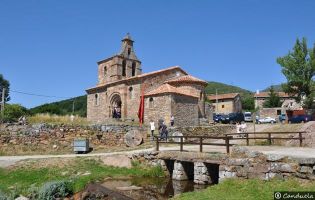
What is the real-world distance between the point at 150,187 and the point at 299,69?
106ft

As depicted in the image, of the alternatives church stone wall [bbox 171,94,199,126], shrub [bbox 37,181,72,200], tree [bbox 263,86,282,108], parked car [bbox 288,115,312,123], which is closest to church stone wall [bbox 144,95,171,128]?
church stone wall [bbox 171,94,199,126]

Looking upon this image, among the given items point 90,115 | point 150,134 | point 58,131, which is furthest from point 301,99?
point 58,131

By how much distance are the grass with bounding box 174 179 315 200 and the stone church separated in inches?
788

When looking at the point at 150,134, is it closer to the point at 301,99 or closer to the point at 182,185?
the point at 182,185

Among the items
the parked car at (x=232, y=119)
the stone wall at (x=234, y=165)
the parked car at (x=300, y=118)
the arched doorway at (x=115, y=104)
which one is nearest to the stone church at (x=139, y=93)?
the arched doorway at (x=115, y=104)

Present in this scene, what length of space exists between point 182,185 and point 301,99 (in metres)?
30.5

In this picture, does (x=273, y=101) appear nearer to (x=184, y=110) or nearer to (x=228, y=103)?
(x=228, y=103)

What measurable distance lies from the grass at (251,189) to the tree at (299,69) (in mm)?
31769

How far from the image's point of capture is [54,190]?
→ 1323 centimetres

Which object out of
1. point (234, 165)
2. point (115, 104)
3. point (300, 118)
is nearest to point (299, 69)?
point (300, 118)

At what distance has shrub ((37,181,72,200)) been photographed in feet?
41.9

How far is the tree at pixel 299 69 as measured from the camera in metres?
40.3

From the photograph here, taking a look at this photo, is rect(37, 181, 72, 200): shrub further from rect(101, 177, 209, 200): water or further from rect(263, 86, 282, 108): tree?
rect(263, 86, 282, 108): tree

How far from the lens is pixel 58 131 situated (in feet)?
82.6
